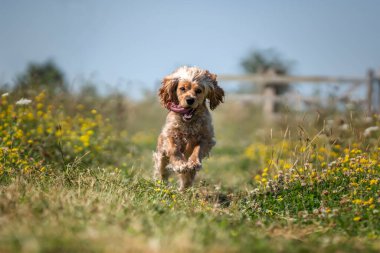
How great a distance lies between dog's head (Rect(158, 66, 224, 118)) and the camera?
5.78m

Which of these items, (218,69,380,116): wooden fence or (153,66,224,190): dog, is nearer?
(153,66,224,190): dog

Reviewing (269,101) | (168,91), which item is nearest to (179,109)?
(168,91)

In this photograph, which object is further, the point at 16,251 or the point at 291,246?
the point at 291,246

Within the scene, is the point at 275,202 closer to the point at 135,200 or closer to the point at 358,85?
the point at 135,200

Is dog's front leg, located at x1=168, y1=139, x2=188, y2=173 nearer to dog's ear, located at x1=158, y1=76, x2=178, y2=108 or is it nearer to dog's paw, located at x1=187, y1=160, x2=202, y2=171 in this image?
dog's paw, located at x1=187, y1=160, x2=202, y2=171

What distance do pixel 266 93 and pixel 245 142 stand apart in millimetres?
5468

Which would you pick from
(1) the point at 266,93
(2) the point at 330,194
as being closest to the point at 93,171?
(2) the point at 330,194

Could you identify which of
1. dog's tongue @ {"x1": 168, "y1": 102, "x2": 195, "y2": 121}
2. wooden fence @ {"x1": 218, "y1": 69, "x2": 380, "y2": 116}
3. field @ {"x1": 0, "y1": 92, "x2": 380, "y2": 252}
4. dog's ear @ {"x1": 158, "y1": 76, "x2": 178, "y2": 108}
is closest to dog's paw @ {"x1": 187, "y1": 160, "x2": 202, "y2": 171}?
field @ {"x1": 0, "y1": 92, "x2": 380, "y2": 252}

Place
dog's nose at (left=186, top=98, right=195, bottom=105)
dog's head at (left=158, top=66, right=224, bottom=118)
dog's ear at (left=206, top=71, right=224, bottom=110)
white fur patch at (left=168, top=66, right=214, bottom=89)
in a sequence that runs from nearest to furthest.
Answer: dog's nose at (left=186, top=98, right=195, bottom=105) → dog's head at (left=158, top=66, right=224, bottom=118) → white fur patch at (left=168, top=66, right=214, bottom=89) → dog's ear at (left=206, top=71, right=224, bottom=110)

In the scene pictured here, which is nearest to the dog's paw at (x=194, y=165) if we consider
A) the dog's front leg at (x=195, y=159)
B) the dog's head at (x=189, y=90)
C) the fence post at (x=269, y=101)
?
the dog's front leg at (x=195, y=159)

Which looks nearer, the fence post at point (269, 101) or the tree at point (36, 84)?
the tree at point (36, 84)

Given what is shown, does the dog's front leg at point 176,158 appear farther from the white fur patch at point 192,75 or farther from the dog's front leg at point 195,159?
the white fur patch at point 192,75

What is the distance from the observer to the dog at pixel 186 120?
5727 mm

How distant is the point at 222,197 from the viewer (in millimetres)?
5664
